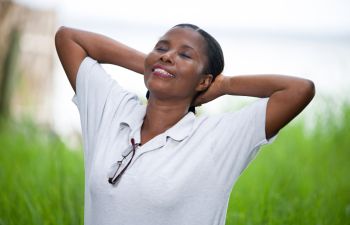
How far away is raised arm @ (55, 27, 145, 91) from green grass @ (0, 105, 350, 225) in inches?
27.8

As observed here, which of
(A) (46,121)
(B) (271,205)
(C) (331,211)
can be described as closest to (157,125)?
(B) (271,205)

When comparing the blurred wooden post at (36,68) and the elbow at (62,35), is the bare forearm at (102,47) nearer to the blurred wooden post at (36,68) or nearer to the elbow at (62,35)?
the elbow at (62,35)

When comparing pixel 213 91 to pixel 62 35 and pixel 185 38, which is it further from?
pixel 62 35

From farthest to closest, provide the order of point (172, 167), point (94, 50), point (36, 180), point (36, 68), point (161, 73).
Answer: point (36, 68)
point (36, 180)
point (94, 50)
point (161, 73)
point (172, 167)

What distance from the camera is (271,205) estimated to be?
2.19 meters

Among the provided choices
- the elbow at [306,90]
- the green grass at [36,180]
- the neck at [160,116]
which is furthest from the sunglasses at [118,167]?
the green grass at [36,180]

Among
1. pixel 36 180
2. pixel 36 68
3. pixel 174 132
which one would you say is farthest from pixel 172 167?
pixel 36 68

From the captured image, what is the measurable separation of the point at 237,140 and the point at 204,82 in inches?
10.1

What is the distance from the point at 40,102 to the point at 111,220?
4055mm

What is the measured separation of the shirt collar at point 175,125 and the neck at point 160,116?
0.10 ft

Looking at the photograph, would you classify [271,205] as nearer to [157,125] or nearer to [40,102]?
[157,125]

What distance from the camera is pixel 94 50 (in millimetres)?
1659

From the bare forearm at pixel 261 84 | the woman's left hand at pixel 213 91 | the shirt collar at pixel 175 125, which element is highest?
the bare forearm at pixel 261 84

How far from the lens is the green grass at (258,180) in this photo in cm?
216
